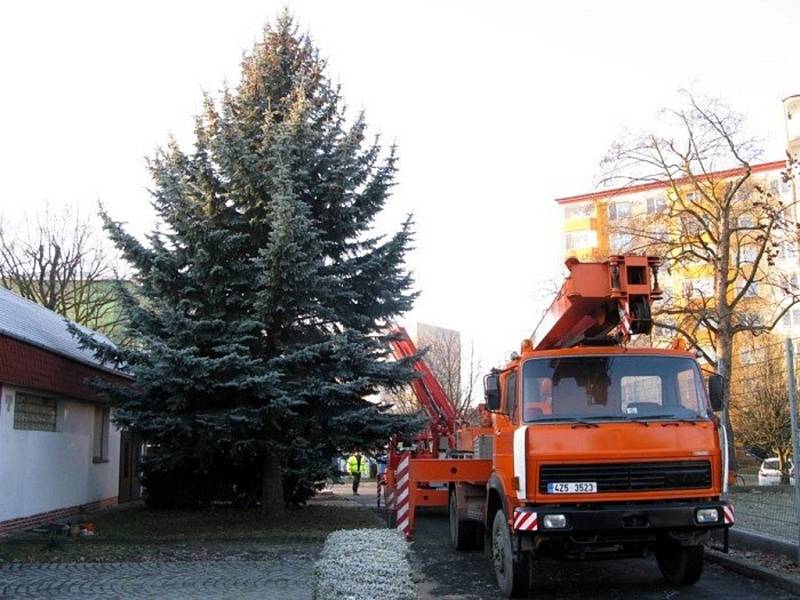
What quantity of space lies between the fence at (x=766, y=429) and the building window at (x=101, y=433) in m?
14.2

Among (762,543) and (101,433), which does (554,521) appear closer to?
(762,543)

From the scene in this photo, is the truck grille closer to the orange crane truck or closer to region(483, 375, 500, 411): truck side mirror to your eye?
the orange crane truck

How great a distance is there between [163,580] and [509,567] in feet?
15.0

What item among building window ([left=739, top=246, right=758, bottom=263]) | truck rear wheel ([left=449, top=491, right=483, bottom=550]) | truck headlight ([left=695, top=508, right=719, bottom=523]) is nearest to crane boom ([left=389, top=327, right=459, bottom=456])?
truck rear wheel ([left=449, top=491, right=483, bottom=550])

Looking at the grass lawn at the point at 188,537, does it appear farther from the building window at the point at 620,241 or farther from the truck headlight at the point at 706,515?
the building window at the point at 620,241

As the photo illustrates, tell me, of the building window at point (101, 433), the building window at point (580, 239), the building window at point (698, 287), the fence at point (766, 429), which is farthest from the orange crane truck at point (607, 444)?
the building window at point (580, 239)

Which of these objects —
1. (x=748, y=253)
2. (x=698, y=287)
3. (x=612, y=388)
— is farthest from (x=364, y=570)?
(x=748, y=253)

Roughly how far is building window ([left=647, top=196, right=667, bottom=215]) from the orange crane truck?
2007cm

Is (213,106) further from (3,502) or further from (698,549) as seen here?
(698,549)

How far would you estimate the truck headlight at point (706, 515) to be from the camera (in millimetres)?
8184

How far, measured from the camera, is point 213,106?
17.4 meters

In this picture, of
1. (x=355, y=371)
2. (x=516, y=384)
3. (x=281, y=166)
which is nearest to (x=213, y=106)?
(x=281, y=166)

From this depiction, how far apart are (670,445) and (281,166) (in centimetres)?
894

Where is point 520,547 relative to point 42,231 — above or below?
below
